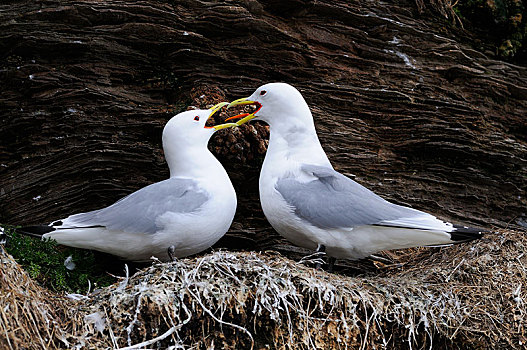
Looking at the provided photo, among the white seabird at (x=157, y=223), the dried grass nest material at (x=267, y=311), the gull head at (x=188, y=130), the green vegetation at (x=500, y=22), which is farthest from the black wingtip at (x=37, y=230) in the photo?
the green vegetation at (x=500, y=22)

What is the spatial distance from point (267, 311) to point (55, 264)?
1339mm

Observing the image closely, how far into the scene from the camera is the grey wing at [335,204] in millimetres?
3055

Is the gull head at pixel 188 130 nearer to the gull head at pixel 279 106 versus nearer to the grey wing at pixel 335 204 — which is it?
the gull head at pixel 279 106

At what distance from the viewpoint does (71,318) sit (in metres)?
2.35

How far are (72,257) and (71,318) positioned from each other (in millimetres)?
1060

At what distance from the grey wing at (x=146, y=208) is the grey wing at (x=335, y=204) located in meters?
0.48

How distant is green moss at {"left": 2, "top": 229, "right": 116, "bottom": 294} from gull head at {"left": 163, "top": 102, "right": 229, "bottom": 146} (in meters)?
0.81

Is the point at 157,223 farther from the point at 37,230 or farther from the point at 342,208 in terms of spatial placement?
the point at 342,208

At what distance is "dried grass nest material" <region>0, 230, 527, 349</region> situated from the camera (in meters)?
2.33

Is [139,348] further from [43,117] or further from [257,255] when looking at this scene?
[43,117]

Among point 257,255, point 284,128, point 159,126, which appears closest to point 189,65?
point 159,126

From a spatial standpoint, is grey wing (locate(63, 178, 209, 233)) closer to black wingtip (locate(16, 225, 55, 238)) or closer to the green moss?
black wingtip (locate(16, 225, 55, 238))

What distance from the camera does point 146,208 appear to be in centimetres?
307

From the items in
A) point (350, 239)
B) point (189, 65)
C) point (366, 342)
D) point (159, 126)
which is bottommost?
point (366, 342)
